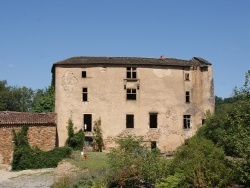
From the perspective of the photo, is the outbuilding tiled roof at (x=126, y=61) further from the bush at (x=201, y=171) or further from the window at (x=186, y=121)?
the bush at (x=201, y=171)

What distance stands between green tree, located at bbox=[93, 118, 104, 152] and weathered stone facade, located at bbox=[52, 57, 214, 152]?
39 centimetres

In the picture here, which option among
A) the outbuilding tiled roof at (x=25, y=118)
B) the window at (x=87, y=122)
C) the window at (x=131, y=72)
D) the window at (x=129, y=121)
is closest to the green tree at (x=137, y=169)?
the outbuilding tiled roof at (x=25, y=118)

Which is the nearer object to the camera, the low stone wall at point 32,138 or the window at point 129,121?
the low stone wall at point 32,138

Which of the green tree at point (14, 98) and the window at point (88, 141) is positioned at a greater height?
the green tree at point (14, 98)

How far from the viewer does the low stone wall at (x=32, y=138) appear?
3170cm

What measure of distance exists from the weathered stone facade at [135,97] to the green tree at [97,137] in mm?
394

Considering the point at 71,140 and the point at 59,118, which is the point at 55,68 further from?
the point at 71,140

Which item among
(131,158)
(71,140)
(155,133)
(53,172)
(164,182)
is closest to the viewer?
(164,182)

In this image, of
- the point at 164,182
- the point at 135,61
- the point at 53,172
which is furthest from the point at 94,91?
the point at 164,182

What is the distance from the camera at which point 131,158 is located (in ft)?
64.1

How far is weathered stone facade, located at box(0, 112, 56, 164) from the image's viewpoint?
31.8m

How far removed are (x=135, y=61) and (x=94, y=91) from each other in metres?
5.03

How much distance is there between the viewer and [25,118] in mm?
33125

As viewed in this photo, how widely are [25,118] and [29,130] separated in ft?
4.35
